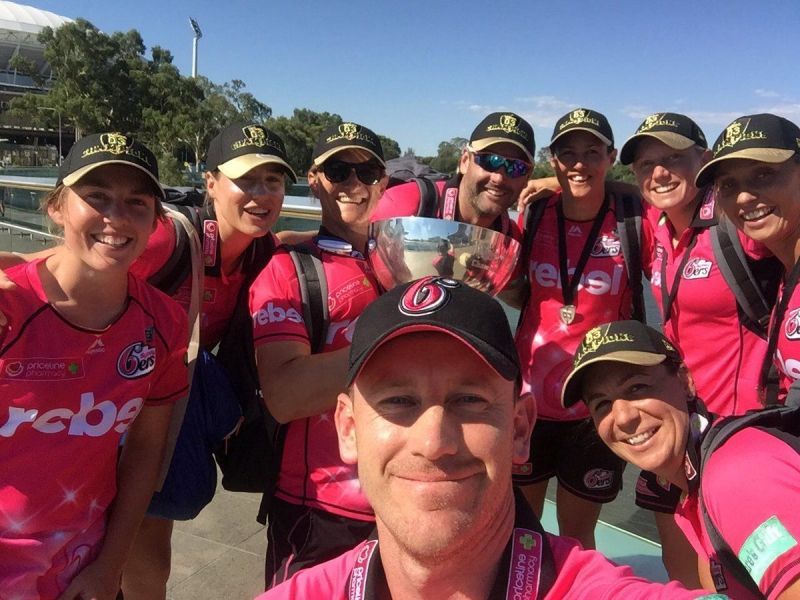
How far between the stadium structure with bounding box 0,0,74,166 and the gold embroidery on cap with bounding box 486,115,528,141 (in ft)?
147

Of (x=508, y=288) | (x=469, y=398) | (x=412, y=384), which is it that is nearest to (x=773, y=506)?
(x=469, y=398)

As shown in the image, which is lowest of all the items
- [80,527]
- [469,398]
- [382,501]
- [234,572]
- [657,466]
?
[234,572]

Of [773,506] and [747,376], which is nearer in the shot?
[773,506]

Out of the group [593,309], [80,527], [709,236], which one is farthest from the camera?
[593,309]

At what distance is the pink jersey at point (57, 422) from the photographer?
182cm

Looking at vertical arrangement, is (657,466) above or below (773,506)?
below

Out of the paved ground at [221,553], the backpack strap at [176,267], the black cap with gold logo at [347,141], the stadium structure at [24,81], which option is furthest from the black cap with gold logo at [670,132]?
the stadium structure at [24,81]

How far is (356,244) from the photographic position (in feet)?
8.06

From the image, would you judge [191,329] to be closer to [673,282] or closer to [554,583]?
[554,583]

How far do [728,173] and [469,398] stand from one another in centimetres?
172

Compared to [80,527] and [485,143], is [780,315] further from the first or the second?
[80,527]

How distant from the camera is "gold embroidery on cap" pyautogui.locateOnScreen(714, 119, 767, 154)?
226 centimetres

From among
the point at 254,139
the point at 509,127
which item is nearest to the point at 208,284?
the point at 254,139

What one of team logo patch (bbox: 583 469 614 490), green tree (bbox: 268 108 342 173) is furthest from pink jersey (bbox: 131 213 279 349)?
green tree (bbox: 268 108 342 173)
